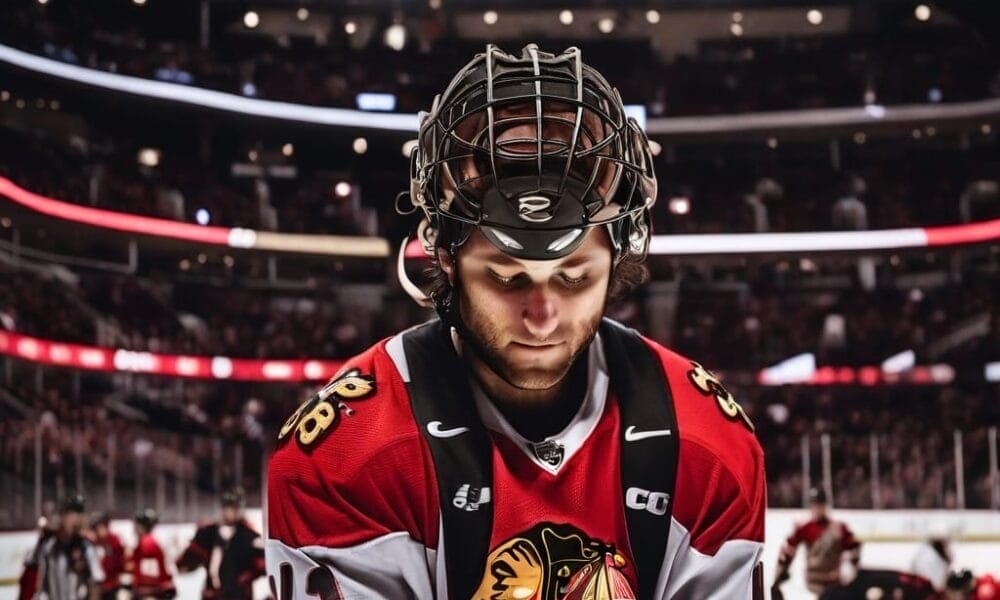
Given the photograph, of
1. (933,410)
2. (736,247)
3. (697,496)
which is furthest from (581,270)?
(736,247)

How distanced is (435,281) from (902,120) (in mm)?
15299

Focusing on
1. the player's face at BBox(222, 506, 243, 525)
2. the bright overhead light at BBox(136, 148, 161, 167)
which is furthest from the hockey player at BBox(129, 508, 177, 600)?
the bright overhead light at BBox(136, 148, 161, 167)

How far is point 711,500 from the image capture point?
144 centimetres

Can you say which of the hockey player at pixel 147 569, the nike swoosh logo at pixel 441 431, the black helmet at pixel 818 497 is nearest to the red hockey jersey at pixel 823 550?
the black helmet at pixel 818 497

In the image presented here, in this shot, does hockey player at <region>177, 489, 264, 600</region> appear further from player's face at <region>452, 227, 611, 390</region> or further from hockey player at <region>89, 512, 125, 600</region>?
player's face at <region>452, 227, 611, 390</region>

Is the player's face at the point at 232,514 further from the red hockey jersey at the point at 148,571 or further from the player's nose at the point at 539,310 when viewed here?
the player's nose at the point at 539,310

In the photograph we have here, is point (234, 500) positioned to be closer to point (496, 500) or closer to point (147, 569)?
point (147, 569)

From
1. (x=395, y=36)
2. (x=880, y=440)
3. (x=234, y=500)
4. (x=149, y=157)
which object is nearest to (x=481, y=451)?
(x=234, y=500)

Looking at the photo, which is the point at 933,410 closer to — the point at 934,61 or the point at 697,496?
the point at 934,61

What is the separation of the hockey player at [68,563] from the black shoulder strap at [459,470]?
6.39 metres

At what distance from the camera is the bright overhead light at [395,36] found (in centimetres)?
1789

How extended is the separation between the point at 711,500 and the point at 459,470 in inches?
12.9

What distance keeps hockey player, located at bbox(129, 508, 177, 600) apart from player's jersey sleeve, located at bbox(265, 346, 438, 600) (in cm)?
661

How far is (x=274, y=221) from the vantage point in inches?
634
